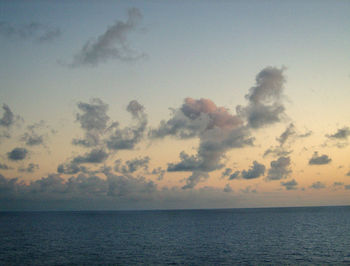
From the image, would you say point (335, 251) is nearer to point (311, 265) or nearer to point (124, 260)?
point (311, 265)

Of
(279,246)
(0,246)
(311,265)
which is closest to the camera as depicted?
(311,265)

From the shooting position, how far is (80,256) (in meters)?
69.7

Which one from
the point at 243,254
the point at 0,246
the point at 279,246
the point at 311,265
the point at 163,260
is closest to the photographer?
the point at 311,265

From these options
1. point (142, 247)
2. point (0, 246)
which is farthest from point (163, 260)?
point (0, 246)

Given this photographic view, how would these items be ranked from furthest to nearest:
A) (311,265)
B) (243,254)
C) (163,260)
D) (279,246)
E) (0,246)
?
(0,246)
(279,246)
(243,254)
(163,260)
(311,265)

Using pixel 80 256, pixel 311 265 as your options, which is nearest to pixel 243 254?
pixel 311 265

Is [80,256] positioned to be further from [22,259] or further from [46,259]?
[22,259]

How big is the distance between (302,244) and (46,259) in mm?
67546

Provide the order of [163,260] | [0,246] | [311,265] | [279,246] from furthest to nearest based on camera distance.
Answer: [0,246]
[279,246]
[163,260]
[311,265]

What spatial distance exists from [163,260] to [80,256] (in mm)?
20792

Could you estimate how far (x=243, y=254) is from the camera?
69688 millimetres

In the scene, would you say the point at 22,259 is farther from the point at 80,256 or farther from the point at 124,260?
the point at 124,260

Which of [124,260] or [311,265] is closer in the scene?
[311,265]

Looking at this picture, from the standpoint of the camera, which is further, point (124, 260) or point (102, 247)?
point (102, 247)
